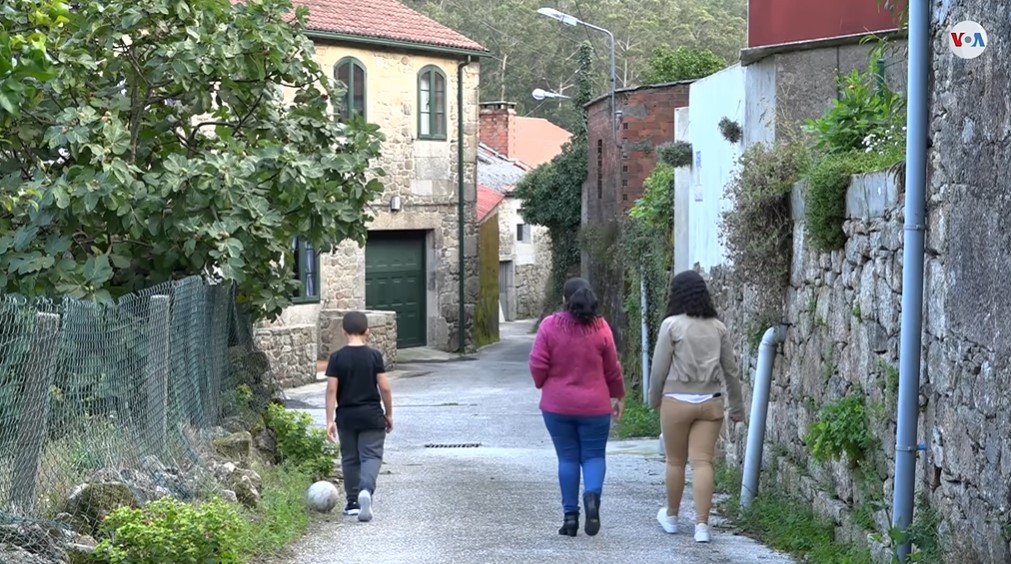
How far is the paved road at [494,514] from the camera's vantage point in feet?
26.6

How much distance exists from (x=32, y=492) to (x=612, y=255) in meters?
18.7

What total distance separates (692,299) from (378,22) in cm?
2129

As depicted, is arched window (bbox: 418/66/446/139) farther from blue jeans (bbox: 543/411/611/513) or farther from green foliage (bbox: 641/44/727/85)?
blue jeans (bbox: 543/411/611/513)

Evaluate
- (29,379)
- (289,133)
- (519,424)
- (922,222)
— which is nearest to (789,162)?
(922,222)

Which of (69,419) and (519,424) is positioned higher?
(69,419)

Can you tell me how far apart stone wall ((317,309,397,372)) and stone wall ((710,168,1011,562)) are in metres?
17.1

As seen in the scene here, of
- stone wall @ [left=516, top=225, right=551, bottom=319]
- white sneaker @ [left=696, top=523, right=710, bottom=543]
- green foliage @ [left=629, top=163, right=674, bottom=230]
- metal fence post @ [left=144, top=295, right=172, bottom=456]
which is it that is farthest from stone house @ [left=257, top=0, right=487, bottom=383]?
white sneaker @ [left=696, top=523, right=710, bottom=543]

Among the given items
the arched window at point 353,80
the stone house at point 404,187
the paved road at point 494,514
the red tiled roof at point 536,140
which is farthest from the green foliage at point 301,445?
the red tiled roof at point 536,140

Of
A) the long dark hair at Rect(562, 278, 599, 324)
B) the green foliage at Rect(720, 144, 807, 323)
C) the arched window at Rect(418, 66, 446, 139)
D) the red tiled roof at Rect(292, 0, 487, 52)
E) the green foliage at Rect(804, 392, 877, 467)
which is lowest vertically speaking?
the green foliage at Rect(804, 392, 877, 467)

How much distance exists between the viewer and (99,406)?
8.16m

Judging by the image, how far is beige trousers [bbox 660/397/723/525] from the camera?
339 inches

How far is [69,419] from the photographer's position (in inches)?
306

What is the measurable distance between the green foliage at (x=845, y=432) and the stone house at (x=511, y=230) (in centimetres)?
3654

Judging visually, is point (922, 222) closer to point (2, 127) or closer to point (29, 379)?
point (29, 379)
